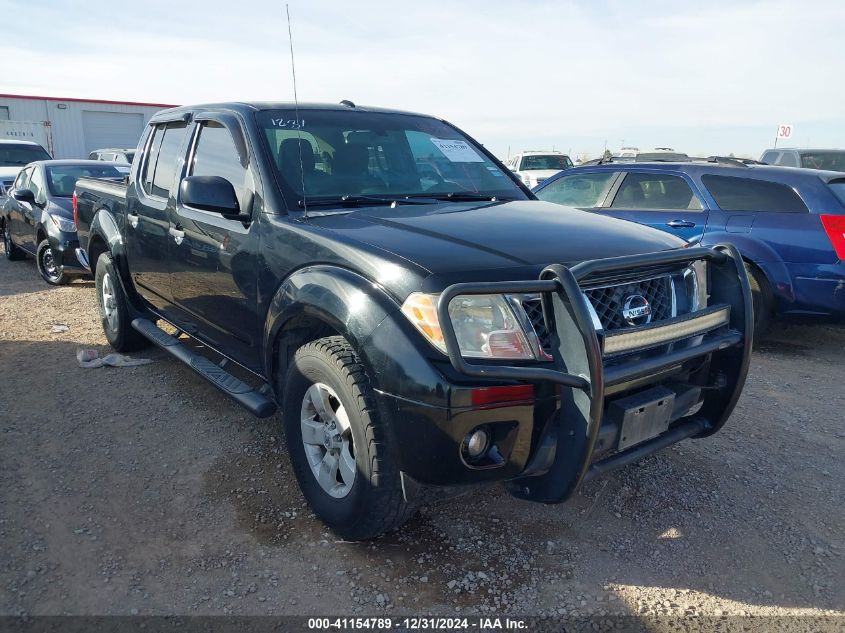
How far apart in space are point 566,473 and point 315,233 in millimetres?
1458

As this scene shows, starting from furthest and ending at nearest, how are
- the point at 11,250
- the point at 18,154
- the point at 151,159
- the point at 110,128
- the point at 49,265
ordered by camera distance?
1. the point at 110,128
2. the point at 18,154
3. the point at 11,250
4. the point at 49,265
5. the point at 151,159

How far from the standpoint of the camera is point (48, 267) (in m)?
8.23

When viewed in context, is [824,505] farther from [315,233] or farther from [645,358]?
[315,233]

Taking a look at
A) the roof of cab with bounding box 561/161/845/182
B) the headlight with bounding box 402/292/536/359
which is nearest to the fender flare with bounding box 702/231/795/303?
the roof of cab with bounding box 561/161/845/182

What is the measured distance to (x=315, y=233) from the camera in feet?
9.55

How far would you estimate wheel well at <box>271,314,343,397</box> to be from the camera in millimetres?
2867

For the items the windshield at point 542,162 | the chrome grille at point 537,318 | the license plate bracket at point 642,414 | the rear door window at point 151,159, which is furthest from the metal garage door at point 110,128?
the license plate bracket at point 642,414

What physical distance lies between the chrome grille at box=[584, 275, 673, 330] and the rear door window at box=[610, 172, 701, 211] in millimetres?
3834

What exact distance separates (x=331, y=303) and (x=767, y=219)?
4.57 m

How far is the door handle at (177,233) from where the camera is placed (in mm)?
3943

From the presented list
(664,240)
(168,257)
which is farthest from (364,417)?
(168,257)

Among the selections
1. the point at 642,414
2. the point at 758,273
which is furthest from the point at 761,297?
the point at 642,414

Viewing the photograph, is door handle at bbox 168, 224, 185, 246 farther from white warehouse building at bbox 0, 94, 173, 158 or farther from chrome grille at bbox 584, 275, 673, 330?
white warehouse building at bbox 0, 94, 173, 158

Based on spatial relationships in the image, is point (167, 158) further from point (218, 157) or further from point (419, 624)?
point (419, 624)
